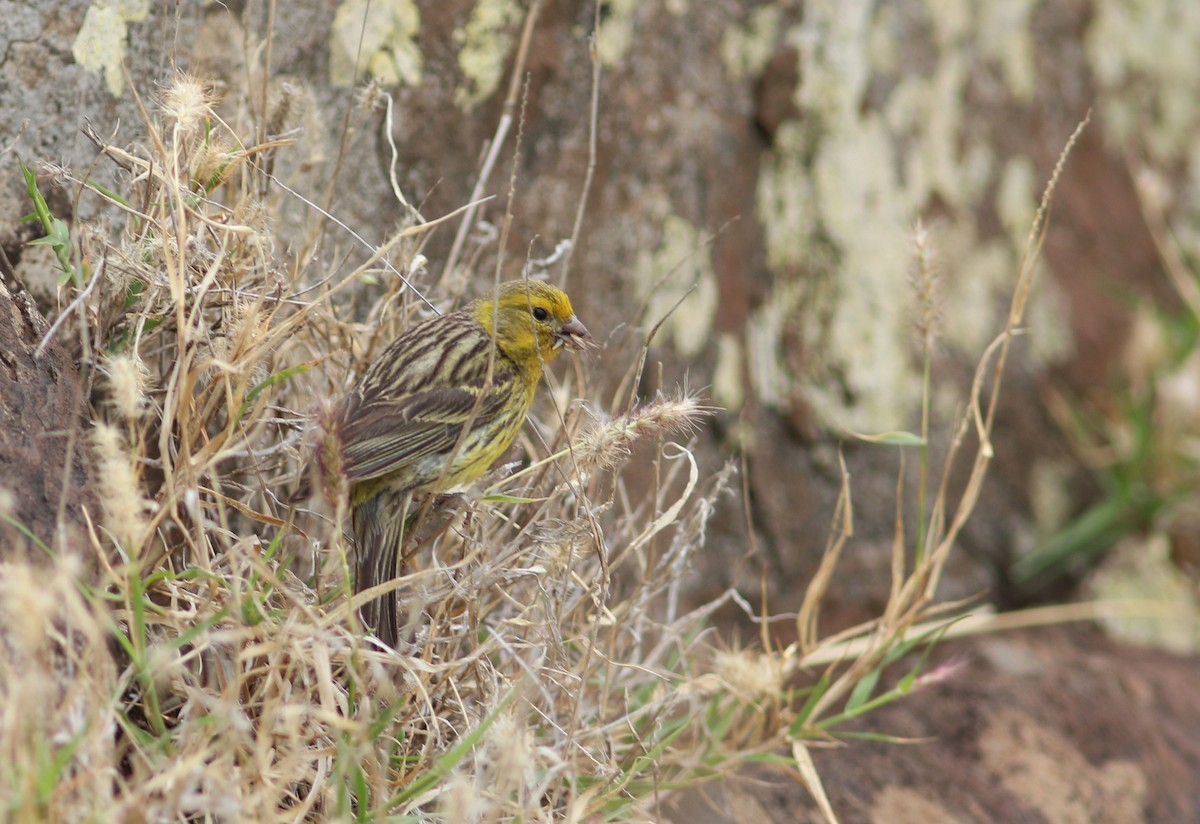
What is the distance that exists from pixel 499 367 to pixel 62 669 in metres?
1.15

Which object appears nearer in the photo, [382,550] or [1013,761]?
[382,550]

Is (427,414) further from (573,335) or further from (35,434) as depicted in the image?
(35,434)

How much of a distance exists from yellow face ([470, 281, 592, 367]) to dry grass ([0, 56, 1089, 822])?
0.46 ft

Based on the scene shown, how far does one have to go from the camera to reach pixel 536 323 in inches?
110

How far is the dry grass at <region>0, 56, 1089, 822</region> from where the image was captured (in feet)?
5.68

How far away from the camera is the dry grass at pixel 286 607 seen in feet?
5.68

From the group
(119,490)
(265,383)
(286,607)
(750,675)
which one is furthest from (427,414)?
(119,490)

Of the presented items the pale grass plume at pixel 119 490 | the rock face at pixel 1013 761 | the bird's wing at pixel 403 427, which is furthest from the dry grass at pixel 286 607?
the rock face at pixel 1013 761

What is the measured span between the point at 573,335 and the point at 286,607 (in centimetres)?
95

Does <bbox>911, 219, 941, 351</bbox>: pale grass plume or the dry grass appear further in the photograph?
<bbox>911, 219, 941, 351</bbox>: pale grass plume

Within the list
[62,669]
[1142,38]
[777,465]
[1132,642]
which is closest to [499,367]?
[62,669]

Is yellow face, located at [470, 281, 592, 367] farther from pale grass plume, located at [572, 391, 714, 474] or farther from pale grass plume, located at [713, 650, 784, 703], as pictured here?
pale grass plume, located at [713, 650, 784, 703]

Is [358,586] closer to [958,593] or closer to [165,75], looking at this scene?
[165,75]

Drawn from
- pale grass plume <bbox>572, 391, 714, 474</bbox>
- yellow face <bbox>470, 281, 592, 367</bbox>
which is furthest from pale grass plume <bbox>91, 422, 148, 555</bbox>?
yellow face <bbox>470, 281, 592, 367</bbox>
